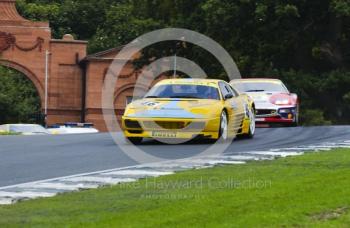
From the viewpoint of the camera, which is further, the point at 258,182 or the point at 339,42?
the point at 339,42

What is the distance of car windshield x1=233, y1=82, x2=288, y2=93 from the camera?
92.2ft

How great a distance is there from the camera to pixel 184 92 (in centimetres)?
1894

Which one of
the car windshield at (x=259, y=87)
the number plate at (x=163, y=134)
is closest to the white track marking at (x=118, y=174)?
the number plate at (x=163, y=134)

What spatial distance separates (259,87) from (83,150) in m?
12.5

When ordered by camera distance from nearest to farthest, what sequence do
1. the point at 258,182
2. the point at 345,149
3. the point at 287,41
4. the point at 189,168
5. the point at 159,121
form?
the point at 258,182, the point at 189,168, the point at 345,149, the point at 159,121, the point at 287,41

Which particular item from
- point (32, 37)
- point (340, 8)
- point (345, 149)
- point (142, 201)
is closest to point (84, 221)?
point (142, 201)

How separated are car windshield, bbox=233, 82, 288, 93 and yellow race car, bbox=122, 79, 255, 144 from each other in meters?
A: 8.92

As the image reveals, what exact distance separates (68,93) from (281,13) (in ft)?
74.3

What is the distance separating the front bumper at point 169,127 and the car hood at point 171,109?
0.10 metres

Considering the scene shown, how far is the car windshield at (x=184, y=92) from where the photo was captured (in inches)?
738

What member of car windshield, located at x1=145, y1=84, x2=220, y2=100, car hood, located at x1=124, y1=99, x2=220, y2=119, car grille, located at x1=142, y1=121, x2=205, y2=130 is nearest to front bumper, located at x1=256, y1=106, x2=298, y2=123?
car windshield, located at x1=145, y1=84, x2=220, y2=100

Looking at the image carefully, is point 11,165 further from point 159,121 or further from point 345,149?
point 345,149

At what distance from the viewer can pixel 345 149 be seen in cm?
1641

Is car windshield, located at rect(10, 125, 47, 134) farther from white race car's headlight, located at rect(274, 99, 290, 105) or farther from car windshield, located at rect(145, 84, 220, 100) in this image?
car windshield, located at rect(145, 84, 220, 100)
